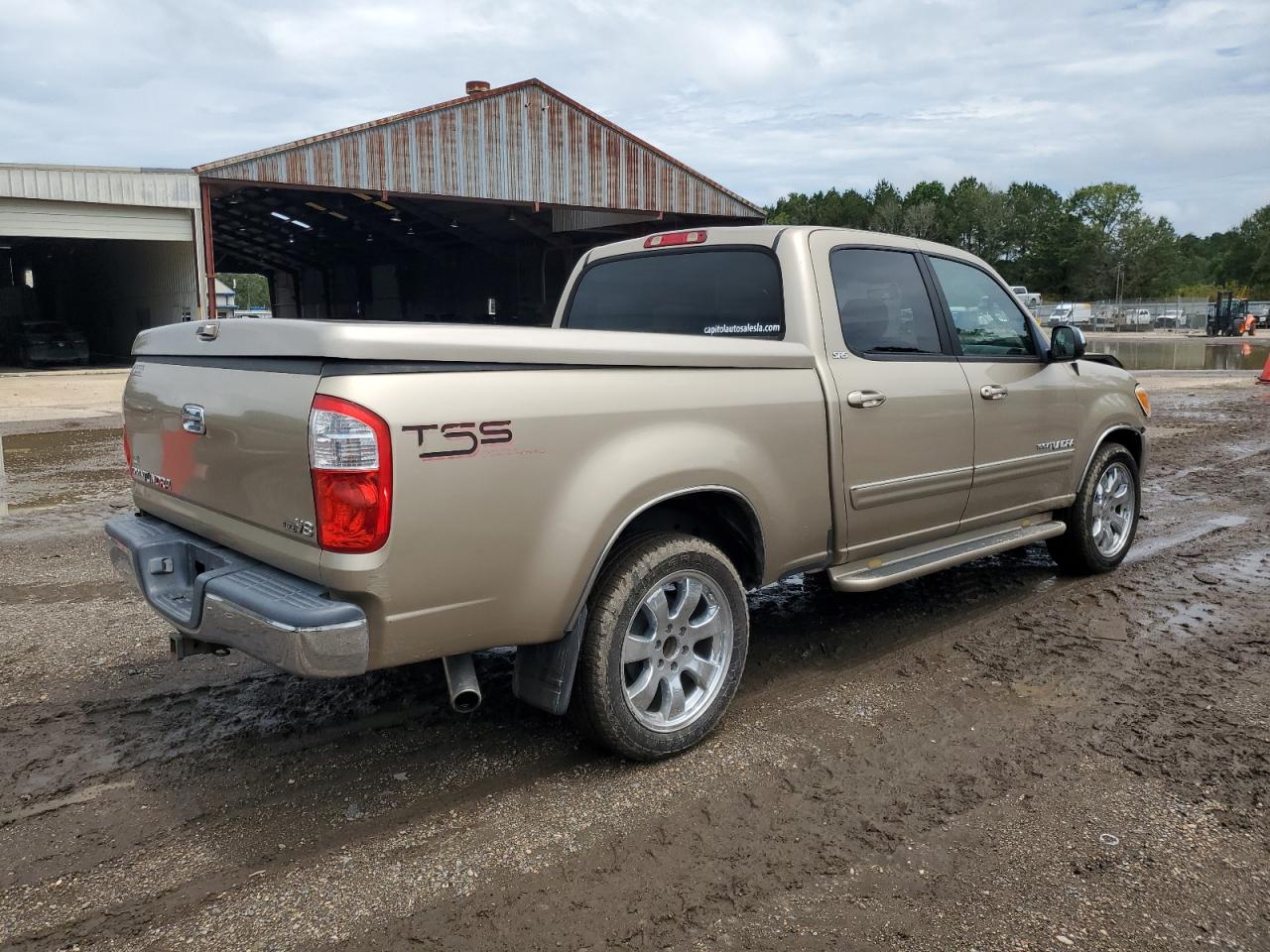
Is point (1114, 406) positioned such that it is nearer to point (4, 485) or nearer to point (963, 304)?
point (963, 304)

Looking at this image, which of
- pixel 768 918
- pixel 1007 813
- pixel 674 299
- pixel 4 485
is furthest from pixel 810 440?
pixel 4 485

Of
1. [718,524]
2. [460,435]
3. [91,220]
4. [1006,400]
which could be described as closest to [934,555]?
[1006,400]

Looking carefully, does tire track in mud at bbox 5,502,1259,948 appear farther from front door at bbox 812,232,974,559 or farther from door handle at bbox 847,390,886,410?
door handle at bbox 847,390,886,410

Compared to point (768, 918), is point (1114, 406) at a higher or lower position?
higher

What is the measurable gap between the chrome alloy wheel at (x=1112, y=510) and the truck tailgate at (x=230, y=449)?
4645 mm

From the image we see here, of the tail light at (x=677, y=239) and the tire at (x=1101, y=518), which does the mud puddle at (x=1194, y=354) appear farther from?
the tail light at (x=677, y=239)

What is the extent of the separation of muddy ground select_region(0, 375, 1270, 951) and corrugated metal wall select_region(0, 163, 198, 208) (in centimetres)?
2093

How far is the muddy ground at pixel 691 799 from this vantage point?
262 cm

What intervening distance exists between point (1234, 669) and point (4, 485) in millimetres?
9653

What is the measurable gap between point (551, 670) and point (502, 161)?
77.6 feet

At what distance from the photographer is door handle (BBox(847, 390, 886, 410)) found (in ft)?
13.2

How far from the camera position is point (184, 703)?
13.2ft

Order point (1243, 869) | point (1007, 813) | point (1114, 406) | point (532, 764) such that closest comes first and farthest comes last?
point (1243, 869)
point (1007, 813)
point (532, 764)
point (1114, 406)

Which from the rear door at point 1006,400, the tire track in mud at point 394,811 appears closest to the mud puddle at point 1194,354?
the rear door at point 1006,400
